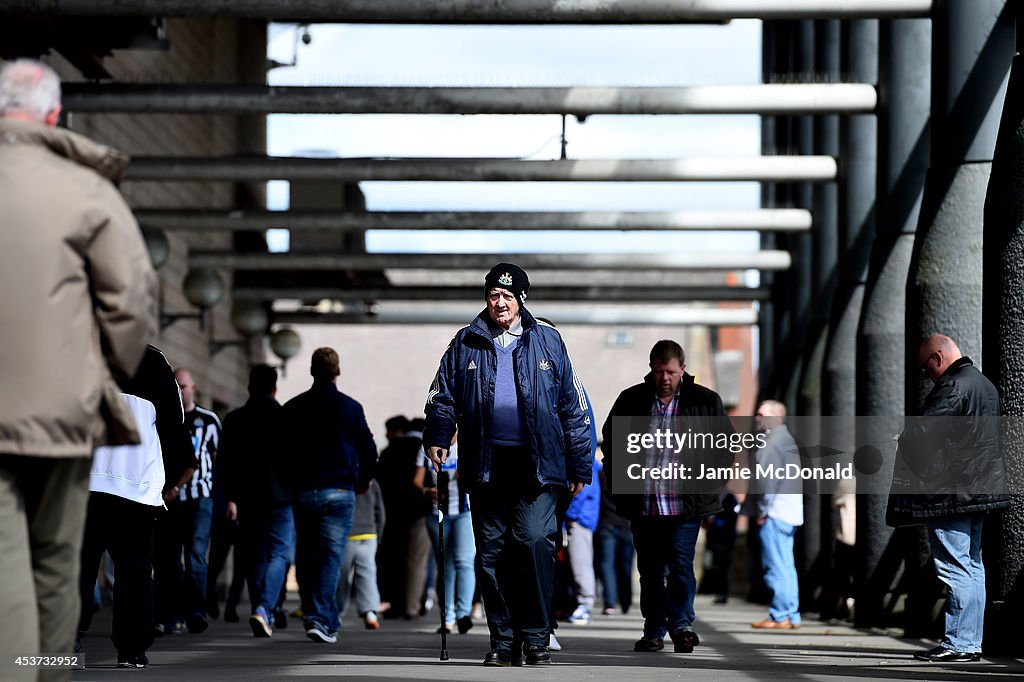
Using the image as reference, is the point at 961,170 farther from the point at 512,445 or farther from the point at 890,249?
the point at 512,445

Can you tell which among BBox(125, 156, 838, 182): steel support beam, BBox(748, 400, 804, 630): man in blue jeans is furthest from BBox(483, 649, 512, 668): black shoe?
BBox(125, 156, 838, 182): steel support beam

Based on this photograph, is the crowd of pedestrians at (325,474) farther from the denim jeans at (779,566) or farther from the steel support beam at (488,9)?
the steel support beam at (488,9)

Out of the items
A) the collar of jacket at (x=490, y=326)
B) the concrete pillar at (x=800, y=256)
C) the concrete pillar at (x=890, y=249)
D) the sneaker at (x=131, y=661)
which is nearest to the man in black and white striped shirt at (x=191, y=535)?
the sneaker at (x=131, y=661)

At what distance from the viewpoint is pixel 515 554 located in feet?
30.7

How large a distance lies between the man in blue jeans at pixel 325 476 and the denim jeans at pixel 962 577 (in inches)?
148

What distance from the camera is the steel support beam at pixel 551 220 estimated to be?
2181 cm

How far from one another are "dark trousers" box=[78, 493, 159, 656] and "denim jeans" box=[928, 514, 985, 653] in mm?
3928

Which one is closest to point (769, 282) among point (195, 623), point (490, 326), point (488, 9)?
point (488, 9)

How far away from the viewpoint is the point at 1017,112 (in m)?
9.70

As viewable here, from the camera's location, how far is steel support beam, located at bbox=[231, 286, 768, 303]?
1120 inches

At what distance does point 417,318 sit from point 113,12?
1826 cm

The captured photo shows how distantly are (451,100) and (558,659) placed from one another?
7373mm

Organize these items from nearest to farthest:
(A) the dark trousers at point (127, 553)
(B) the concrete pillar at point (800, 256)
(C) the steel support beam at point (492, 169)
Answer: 1. (A) the dark trousers at point (127, 553)
2. (C) the steel support beam at point (492, 169)
3. (B) the concrete pillar at point (800, 256)

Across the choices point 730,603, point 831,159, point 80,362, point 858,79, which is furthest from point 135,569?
point 730,603
